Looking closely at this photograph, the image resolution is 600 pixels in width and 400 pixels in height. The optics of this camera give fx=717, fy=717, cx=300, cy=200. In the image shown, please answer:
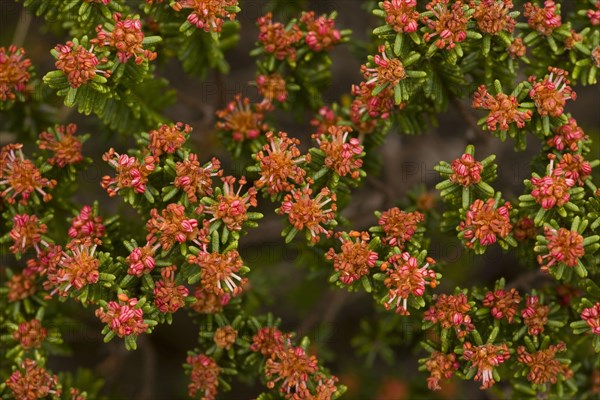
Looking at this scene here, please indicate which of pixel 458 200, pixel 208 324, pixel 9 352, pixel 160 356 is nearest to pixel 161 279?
pixel 208 324

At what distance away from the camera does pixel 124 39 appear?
266 centimetres

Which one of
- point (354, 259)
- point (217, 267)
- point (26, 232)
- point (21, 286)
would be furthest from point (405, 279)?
point (21, 286)

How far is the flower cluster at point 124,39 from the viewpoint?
2646 mm

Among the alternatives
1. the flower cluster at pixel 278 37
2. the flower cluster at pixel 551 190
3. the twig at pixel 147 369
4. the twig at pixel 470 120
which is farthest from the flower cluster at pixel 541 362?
the twig at pixel 147 369

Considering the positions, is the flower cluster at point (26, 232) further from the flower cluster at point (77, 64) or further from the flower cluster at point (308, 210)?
the flower cluster at point (308, 210)

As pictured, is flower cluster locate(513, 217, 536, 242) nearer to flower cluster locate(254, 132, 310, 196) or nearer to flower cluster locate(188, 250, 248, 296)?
flower cluster locate(254, 132, 310, 196)

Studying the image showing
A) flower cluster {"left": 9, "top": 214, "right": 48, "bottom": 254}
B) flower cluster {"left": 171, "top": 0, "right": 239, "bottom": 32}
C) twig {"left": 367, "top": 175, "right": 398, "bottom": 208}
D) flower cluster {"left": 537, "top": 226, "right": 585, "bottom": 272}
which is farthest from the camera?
twig {"left": 367, "top": 175, "right": 398, "bottom": 208}

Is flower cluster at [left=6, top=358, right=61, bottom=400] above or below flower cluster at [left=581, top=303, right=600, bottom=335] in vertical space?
above

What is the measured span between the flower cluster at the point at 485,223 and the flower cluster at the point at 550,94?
41cm

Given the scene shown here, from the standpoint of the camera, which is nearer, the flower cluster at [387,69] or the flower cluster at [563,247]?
the flower cluster at [563,247]

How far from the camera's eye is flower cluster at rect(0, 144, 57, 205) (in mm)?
2900

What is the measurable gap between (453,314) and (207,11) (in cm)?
149

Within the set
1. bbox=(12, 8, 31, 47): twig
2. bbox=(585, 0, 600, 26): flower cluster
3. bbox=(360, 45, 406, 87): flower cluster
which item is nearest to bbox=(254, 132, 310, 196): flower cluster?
bbox=(360, 45, 406, 87): flower cluster

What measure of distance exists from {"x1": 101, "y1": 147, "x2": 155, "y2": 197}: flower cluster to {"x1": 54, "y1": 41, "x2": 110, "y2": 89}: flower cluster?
0.29 m
